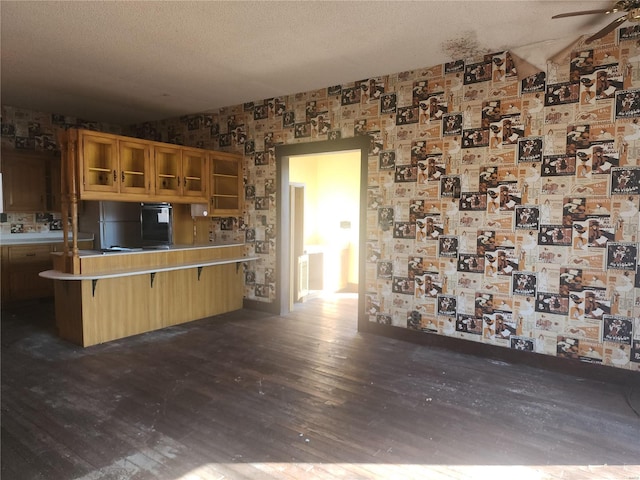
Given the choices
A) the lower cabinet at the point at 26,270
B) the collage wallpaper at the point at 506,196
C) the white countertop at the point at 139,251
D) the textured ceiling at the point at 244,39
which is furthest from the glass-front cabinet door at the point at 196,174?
the lower cabinet at the point at 26,270

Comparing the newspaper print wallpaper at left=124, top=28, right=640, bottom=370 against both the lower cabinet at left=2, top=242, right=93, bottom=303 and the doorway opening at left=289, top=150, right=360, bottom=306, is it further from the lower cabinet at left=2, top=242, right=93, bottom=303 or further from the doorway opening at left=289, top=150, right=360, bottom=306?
the lower cabinet at left=2, top=242, right=93, bottom=303

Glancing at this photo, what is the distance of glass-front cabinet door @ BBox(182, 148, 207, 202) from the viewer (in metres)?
5.40

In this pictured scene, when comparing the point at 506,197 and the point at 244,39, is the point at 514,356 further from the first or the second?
the point at 244,39

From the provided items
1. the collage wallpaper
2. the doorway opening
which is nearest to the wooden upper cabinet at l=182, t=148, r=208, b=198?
the collage wallpaper

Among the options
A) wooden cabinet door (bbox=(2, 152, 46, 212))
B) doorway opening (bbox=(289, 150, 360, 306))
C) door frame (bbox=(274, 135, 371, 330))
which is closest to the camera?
door frame (bbox=(274, 135, 371, 330))

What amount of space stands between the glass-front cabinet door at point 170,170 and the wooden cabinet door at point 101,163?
0.61 m

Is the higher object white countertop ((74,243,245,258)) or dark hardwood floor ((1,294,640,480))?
white countertop ((74,243,245,258))

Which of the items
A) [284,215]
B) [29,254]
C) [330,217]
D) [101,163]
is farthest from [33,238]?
[330,217]

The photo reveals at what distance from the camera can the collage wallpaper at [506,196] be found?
3410 millimetres

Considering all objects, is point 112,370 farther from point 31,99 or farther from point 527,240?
point 31,99

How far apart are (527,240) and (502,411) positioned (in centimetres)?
161

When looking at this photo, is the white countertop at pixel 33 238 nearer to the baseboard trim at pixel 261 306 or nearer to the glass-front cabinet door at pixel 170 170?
the glass-front cabinet door at pixel 170 170

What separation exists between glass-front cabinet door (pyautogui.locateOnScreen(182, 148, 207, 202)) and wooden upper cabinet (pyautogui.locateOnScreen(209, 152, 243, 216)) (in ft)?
0.41

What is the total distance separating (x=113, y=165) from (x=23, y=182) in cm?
257
